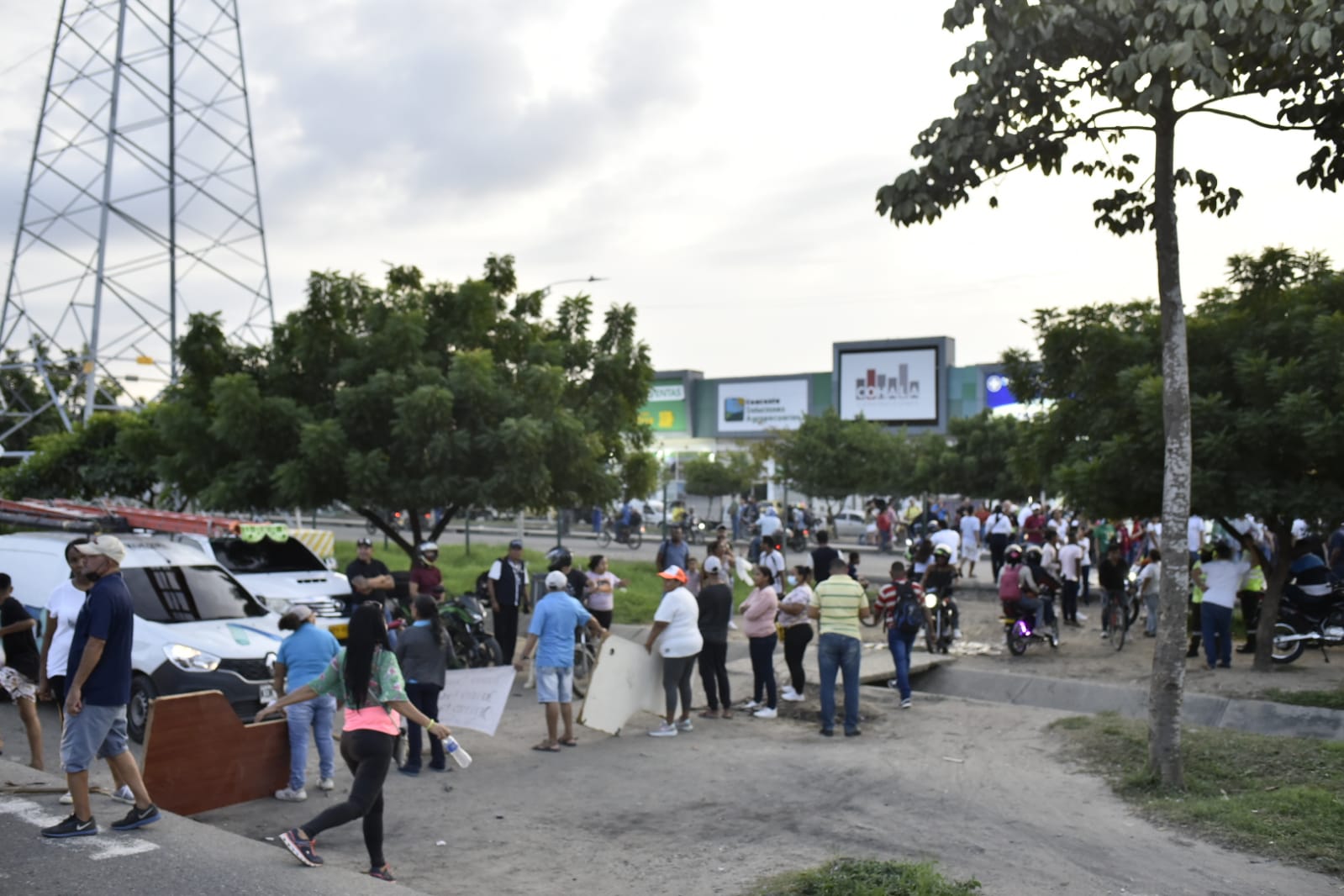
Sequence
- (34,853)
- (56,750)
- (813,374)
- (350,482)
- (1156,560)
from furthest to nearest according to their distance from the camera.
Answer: (813,374), (1156,560), (350,482), (56,750), (34,853)

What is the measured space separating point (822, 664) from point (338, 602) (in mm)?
6314

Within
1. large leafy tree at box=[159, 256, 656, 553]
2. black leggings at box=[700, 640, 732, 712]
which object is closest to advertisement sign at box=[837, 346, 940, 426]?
large leafy tree at box=[159, 256, 656, 553]

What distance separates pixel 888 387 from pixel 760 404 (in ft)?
28.6

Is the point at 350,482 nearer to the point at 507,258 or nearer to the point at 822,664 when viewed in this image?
the point at 507,258

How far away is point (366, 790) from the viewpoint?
276 inches

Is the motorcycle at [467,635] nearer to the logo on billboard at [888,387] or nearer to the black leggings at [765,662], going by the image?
the black leggings at [765,662]

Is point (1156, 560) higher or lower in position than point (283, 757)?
higher

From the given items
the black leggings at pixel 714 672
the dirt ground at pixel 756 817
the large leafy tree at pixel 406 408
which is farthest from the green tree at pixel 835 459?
the dirt ground at pixel 756 817

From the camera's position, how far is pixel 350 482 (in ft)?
54.6

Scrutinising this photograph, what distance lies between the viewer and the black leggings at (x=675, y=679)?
12336 mm

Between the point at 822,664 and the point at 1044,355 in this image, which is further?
the point at 1044,355

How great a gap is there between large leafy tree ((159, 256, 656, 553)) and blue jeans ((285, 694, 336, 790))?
7.31 m

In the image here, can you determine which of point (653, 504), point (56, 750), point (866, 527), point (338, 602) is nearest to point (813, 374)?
point (653, 504)

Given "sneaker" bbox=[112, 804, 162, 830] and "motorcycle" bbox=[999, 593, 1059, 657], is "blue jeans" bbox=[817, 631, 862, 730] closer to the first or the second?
"motorcycle" bbox=[999, 593, 1059, 657]
